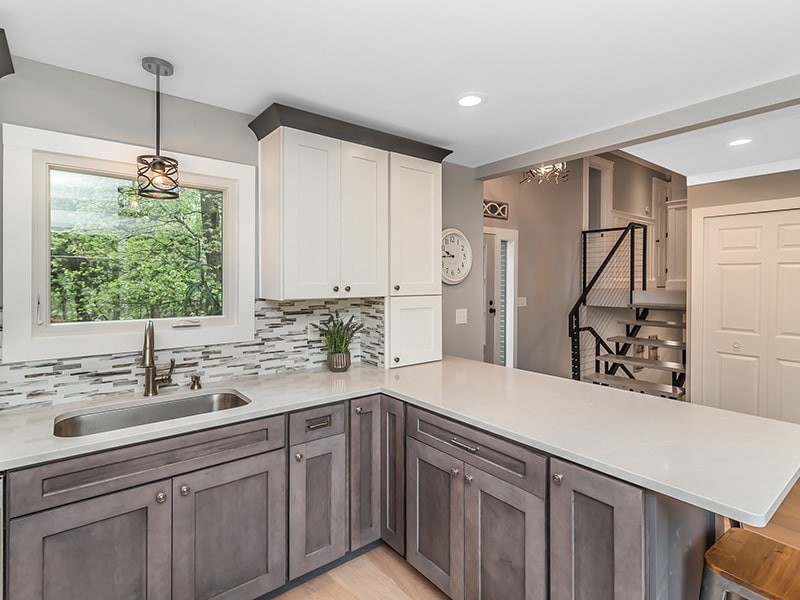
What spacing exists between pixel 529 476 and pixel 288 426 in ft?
3.50

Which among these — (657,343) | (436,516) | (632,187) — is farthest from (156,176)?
(632,187)

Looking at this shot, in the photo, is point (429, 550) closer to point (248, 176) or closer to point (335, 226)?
point (335, 226)

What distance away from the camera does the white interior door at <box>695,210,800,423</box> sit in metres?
3.29

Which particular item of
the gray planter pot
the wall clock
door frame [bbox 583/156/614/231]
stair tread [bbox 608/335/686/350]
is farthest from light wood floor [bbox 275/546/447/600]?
door frame [bbox 583/156/614/231]

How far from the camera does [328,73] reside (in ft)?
6.30

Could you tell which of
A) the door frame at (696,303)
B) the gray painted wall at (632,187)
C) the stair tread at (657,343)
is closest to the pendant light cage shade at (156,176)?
the door frame at (696,303)

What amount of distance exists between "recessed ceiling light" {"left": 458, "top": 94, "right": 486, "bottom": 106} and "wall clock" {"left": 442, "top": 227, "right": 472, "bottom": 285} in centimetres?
115

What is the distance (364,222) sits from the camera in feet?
8.34

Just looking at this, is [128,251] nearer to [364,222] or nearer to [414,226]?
[364,222]

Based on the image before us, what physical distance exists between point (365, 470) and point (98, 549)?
113 centimetres

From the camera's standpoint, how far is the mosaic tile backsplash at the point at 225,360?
1.87m

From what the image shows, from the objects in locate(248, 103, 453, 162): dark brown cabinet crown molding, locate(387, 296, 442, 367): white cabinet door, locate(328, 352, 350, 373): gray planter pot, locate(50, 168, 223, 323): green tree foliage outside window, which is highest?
locate(248, 103, 453, 162): dark brown cabinet crown molding

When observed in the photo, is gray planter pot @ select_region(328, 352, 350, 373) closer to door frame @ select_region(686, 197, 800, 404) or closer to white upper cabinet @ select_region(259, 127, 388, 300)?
white upper cabinet @ select_region(259, 127, 388, 300)

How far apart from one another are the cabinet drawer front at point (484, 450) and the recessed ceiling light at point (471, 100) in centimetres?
158
